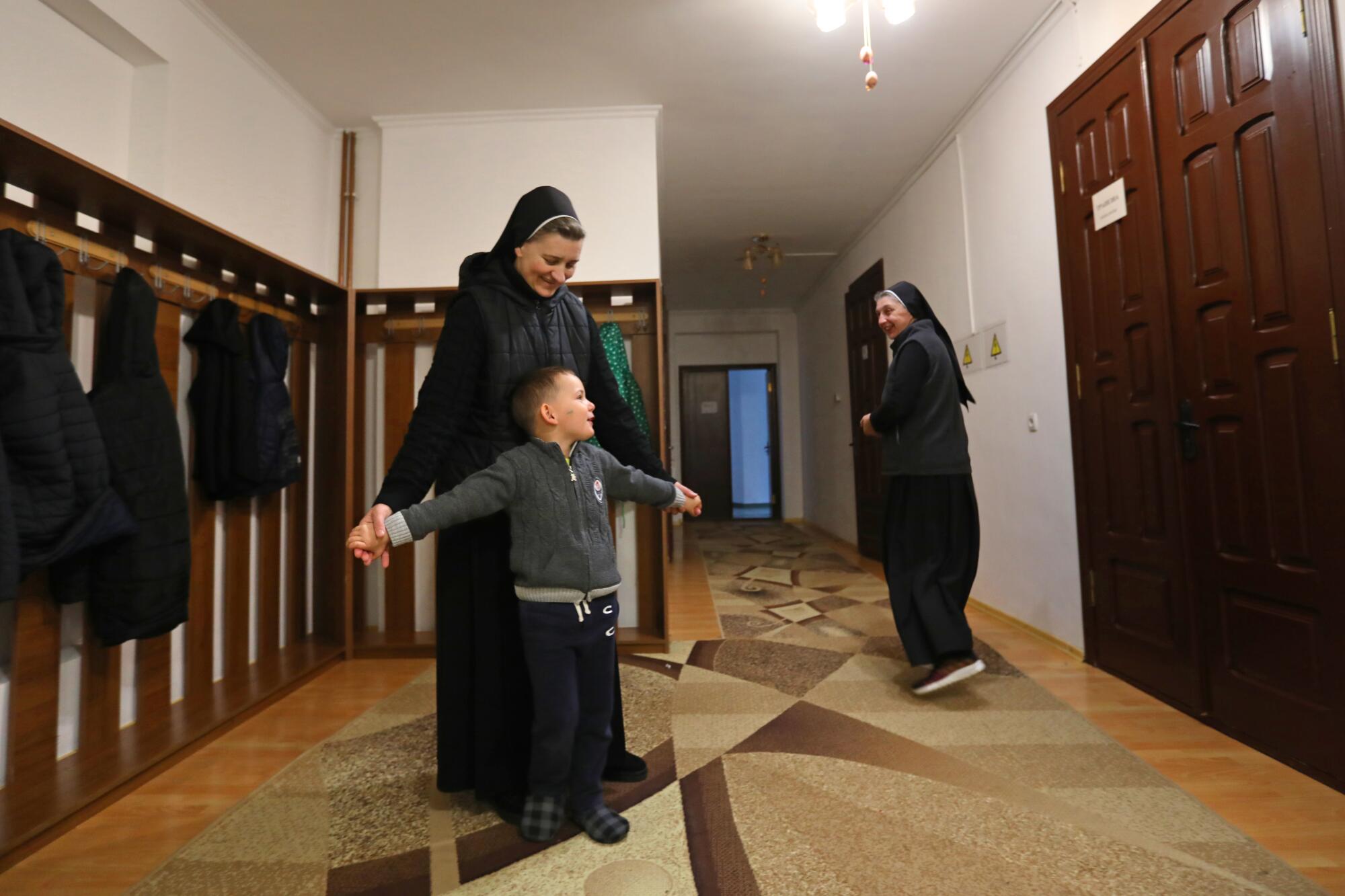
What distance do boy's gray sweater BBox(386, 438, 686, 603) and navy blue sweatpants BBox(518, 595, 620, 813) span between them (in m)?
0.05

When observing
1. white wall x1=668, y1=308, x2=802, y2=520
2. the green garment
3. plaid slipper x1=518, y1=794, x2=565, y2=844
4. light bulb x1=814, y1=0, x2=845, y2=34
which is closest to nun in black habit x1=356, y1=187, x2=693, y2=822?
plaid slipper x1=518, y1=794, x2=565, y2=844

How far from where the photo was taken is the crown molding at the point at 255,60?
2.28 meters

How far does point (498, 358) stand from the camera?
1350mm

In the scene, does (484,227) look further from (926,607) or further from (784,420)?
(784,420)

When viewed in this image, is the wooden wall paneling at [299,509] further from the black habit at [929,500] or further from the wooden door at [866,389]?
the wooden door at [866,389]

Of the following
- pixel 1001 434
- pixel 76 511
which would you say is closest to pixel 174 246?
pixel 76 511

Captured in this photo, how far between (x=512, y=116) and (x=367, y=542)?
2697 millimetres

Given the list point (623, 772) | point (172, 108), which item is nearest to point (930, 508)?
point (623, 772)

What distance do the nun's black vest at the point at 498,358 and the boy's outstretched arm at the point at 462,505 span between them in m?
0.09

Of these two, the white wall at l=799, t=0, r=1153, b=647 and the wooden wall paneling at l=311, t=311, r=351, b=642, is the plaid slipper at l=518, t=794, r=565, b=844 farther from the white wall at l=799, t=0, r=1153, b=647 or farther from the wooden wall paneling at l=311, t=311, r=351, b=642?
the white wall at l=799, t=0, r=1153, b=647

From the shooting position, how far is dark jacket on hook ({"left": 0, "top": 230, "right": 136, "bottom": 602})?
53.3 inches

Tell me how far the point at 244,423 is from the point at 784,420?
20.3 ft

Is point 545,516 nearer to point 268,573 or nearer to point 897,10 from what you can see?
point 268,573

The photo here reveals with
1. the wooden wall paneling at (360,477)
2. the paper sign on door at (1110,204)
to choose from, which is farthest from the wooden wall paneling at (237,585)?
the paper sign on door at (1110,204)
